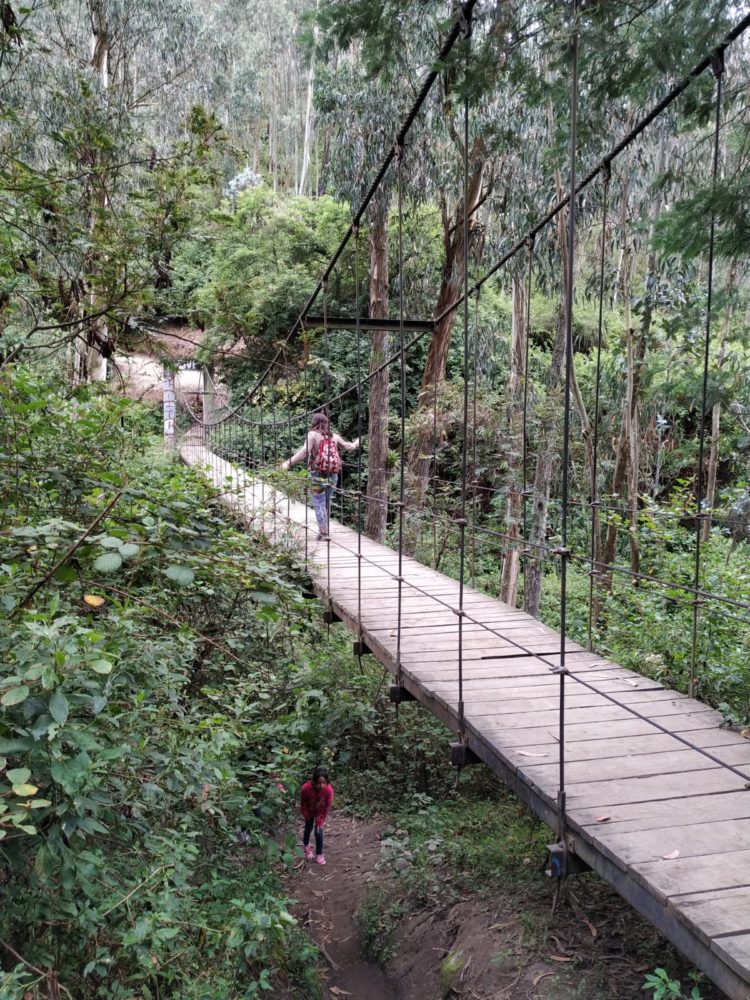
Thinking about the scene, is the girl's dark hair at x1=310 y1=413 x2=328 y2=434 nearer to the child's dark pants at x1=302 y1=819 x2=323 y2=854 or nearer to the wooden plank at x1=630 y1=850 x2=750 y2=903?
the child's dark pants at x1=302 y1=819 x2=323 y2=854

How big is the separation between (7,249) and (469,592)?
7.53 ft

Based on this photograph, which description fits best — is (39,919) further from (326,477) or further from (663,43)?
(326,477)

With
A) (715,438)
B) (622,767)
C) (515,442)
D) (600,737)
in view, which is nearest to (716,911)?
(622,767)

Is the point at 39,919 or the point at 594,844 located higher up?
the point at 594,844

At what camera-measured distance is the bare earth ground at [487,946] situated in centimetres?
246

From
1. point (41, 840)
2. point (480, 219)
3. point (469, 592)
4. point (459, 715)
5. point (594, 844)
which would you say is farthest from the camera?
point (480, 219)

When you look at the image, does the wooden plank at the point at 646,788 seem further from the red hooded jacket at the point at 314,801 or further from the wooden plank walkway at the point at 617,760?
the red hooded jacket at the point at 314,801

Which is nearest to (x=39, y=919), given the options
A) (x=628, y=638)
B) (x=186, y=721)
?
(x=186, y=721)

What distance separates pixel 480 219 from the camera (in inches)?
295

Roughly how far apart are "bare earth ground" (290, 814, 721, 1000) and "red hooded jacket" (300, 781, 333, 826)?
343 millimetres

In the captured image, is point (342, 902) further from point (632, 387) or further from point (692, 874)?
point (632, 387)

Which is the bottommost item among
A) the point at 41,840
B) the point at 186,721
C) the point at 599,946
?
the point at 599,946

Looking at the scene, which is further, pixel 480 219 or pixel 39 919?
pixel 480 219

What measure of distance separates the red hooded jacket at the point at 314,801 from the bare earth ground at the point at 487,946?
343 millimetres
